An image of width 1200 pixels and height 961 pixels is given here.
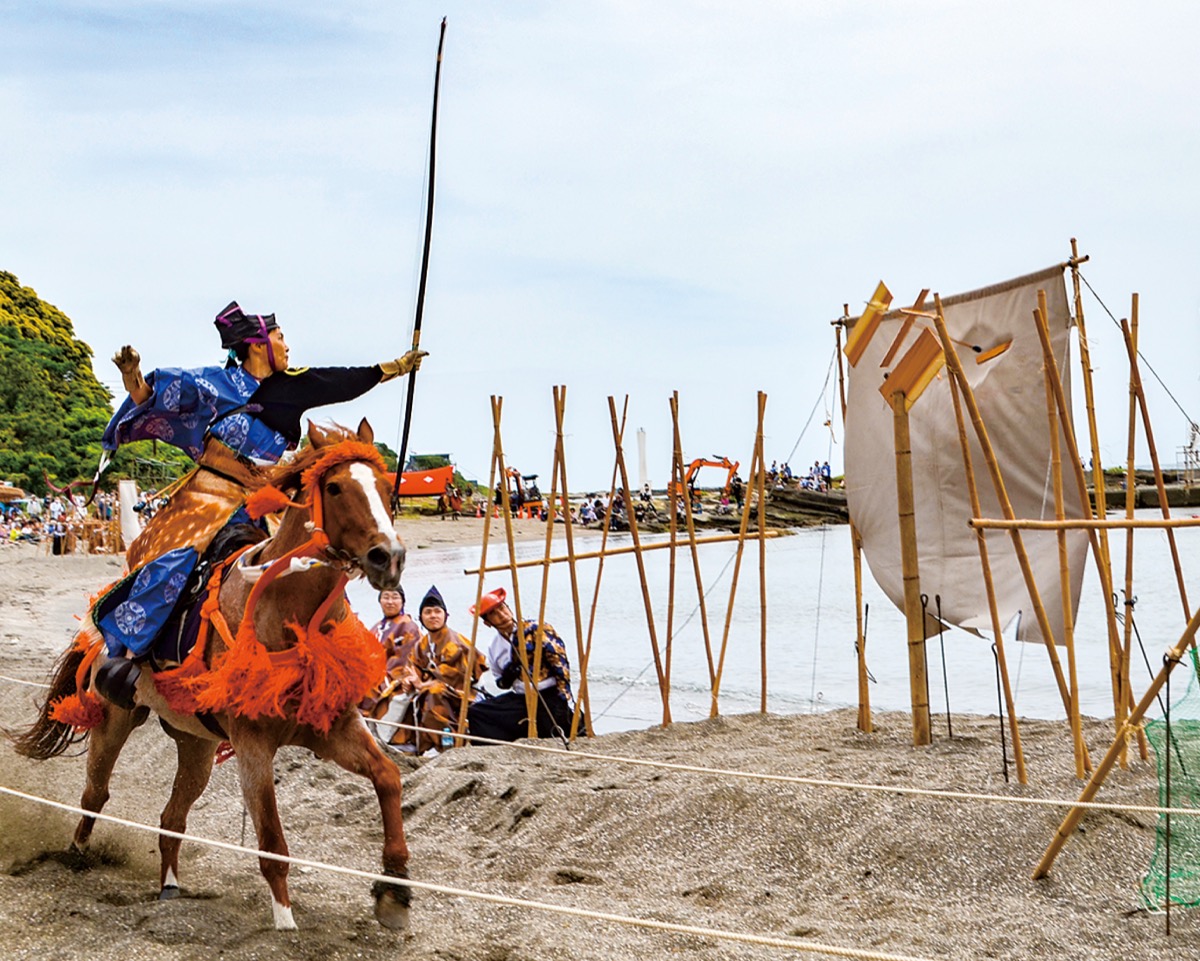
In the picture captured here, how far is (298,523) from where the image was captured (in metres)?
4.61

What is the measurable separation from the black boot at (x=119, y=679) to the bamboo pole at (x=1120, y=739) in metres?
3.71

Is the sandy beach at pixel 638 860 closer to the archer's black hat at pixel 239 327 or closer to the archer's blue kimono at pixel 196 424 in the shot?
the archer's blue kimono at pixel 196 424

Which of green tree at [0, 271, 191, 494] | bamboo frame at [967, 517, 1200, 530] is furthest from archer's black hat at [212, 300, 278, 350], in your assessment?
green tree at [0, 271, 191, 494]

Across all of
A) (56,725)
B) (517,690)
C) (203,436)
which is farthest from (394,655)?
(203,436)

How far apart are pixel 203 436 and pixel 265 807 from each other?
1.79 m

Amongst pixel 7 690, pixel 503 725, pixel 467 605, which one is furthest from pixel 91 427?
pixel 503 725

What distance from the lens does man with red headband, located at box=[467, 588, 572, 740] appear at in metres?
8.61

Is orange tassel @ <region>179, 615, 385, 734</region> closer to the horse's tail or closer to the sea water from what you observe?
the horse's tail

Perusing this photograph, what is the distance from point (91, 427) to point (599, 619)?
26291 millimetres

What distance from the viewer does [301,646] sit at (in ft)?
15.0

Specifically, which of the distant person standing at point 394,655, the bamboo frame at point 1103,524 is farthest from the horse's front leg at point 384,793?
the distant person standing at point 394,655

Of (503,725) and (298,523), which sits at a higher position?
(298,523)

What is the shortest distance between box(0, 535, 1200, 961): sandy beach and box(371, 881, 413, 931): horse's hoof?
0.19ft

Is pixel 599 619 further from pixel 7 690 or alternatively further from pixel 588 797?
pixel 588 797
